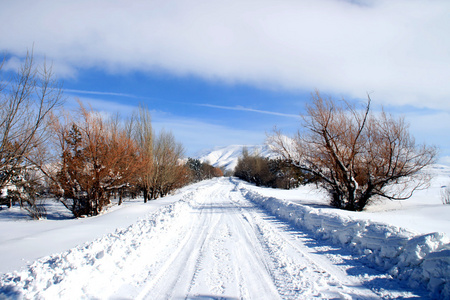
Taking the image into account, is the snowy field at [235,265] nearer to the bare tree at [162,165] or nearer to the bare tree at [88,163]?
the bare tree at [88,163]

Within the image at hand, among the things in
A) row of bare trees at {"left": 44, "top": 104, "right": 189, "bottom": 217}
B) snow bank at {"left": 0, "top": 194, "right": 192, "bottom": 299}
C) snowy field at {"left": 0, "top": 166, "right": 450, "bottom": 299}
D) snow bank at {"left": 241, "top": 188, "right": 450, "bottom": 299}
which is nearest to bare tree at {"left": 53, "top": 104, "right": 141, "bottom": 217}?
row of bare trees at {"left": 44, "top": 104, "right": 189, "bottom": 217}

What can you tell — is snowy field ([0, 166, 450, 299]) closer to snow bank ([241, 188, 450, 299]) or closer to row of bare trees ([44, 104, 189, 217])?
snow bank ([241, 188, 450, 299])

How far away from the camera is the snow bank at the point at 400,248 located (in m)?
3.71

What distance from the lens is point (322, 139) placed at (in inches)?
586

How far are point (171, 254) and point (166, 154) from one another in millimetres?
22603

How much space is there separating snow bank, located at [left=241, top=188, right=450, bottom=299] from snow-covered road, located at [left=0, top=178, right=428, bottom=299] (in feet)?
1.00

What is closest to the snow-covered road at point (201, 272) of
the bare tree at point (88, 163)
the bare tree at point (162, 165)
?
the bare tree at point (88, 163)

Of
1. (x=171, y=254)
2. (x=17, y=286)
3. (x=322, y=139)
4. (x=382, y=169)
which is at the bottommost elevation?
(x=171, y=254)

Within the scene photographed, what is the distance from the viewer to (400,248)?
4.65m

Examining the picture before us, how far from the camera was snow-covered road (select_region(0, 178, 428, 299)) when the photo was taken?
362 centimetres

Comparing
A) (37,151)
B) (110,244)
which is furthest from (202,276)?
(37,151)

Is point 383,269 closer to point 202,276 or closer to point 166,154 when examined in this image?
point 202,276

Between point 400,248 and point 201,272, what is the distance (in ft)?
12.7

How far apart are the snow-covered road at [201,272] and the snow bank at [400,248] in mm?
305
